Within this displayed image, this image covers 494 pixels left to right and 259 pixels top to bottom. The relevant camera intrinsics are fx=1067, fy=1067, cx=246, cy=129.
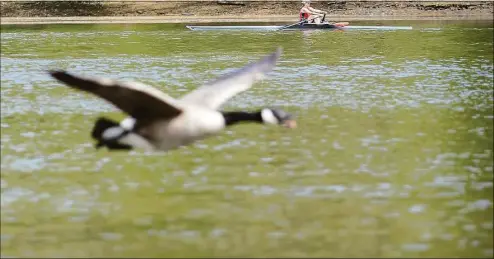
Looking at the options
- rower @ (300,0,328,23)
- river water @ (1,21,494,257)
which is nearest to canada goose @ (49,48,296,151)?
river water @ (1,21,494,257)

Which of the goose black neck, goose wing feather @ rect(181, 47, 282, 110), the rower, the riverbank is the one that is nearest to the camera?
the goose black neck

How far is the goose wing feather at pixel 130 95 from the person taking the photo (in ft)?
43.0

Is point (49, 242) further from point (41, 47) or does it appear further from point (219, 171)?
point (41, 47)

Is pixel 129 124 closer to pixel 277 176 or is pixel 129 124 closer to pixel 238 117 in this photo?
pixel 238 117

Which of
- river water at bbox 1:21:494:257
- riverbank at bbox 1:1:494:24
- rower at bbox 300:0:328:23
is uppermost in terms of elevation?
riverbank at bbox 1:1:494:24

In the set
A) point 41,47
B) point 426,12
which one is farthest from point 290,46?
point 426,12

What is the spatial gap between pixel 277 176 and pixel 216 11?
A: 57.9m

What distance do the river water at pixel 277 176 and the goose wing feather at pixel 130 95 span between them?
1.71m

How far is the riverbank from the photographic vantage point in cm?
7306

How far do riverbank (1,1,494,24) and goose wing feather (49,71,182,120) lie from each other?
2222 inches

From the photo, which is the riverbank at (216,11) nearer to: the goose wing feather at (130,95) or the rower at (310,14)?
the rower at (310,14)

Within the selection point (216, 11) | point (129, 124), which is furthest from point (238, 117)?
point (216, 11)

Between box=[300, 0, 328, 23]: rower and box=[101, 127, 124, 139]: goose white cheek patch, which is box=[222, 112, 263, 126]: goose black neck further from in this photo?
box=[300, 0, 328, 23]: rower

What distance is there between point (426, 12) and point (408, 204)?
190 ft
